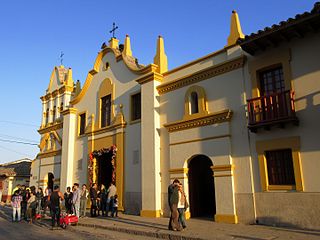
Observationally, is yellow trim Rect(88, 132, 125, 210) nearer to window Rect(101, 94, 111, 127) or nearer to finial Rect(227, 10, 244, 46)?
window Rect(101, 94, 111, 127)

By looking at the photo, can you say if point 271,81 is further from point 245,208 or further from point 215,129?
point 245,208

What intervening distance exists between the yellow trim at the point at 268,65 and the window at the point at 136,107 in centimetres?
684

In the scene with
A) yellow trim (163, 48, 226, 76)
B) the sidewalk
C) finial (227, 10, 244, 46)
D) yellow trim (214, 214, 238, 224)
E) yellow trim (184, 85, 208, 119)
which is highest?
finial (227, 10, 244, 46)

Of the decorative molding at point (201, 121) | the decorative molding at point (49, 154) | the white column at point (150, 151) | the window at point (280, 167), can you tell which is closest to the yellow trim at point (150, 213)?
the white column at point (150, 151)

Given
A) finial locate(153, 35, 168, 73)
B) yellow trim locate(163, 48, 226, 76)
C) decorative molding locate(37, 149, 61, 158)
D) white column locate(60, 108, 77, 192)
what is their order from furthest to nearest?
decorative molding locate(37, 149, 61, 158), white column locate(60, 108, 77, 192), finial locate(153, 35, 168, 73), yellow trim locate(163, 48, 226, 76)

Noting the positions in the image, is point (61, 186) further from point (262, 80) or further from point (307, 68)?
point (307, 68)

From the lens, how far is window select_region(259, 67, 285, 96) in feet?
37.8

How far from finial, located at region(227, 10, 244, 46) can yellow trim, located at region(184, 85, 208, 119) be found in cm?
233

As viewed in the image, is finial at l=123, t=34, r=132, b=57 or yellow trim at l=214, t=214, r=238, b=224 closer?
yellow trim at l=214, t=214, r=238, b=224

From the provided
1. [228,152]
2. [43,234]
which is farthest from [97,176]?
[228,152]

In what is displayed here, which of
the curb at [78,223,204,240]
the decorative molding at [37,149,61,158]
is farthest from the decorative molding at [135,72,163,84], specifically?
the decorative molding at [37,149,61,158]

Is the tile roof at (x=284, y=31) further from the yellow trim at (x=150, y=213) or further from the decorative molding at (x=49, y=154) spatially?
the decorative molding at (x=49, y=154)

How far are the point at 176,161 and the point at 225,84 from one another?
4.09 meters

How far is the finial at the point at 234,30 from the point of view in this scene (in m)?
12.9
